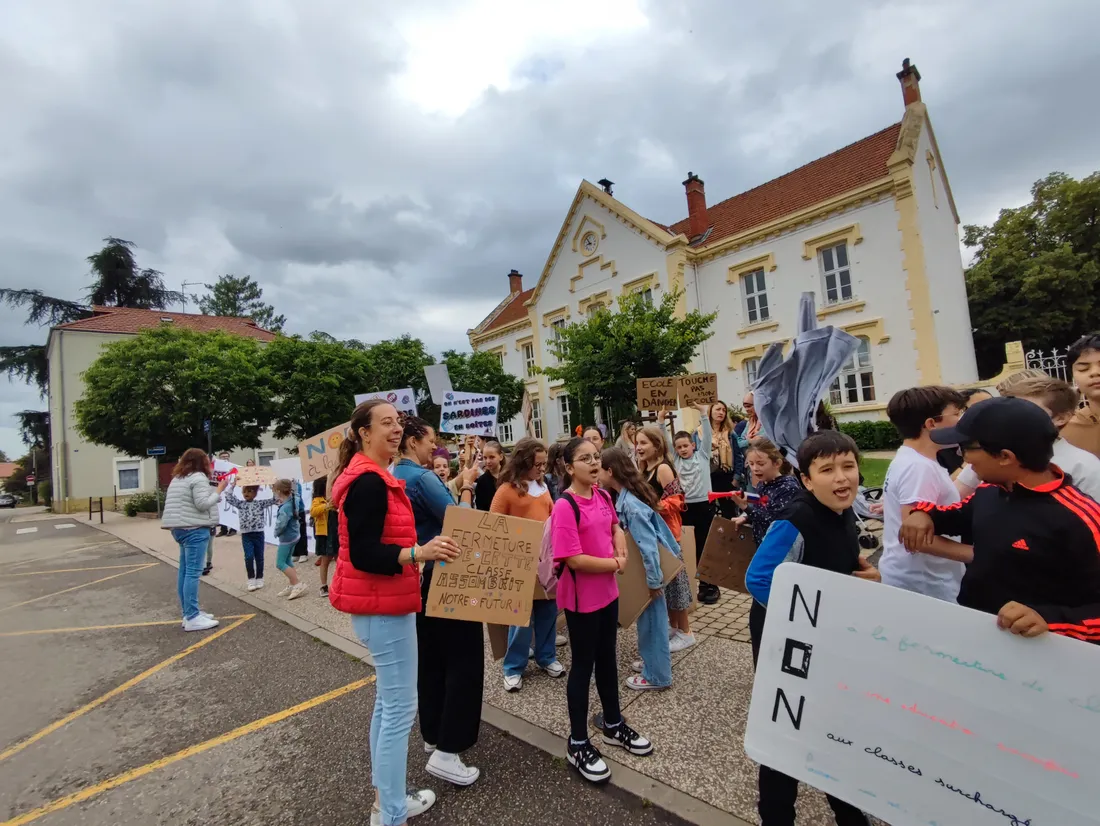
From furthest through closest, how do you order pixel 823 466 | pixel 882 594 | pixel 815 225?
pixel 815 225 < pixel 823 466 < pixel 882 594

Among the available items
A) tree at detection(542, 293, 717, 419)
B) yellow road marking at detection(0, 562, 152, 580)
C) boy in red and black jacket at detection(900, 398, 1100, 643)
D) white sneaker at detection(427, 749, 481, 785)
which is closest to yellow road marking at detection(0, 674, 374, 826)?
white sneaker at detection(427, 749, 481, 785)

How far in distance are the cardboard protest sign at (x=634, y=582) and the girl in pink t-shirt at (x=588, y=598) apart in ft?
1.72

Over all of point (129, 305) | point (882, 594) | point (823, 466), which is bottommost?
point (882, 594)

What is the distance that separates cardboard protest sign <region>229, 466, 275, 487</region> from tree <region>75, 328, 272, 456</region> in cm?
1827

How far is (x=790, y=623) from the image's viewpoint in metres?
1.83

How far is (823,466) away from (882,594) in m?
0.60

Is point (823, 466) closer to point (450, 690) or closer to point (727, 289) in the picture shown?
point (450, 690)

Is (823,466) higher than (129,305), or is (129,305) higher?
(129,305)

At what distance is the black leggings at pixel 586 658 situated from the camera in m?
2.71

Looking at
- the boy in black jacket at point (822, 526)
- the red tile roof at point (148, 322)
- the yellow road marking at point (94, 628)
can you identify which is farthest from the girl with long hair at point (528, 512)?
the red tile roof at point (148, 322)

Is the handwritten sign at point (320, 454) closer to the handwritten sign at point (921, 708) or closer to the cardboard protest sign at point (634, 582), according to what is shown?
the cardboard protest sign at point (634, 582)

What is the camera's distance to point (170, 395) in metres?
23.4

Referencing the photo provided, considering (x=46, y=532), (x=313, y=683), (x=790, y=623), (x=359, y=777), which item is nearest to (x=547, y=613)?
(x=359, y=777)

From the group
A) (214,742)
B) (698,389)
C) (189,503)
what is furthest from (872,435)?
(214,742)
